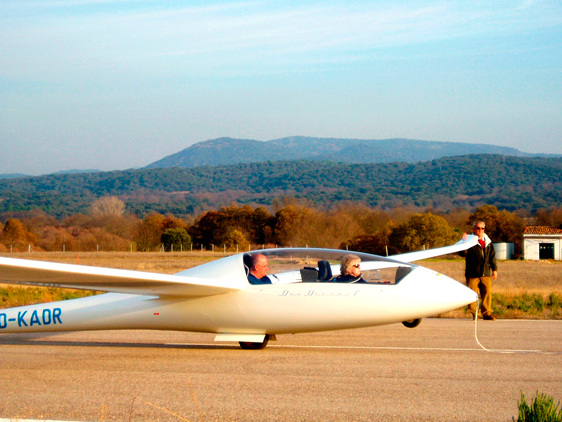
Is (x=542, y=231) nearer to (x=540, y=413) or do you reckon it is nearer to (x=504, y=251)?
(x=504, y=251)

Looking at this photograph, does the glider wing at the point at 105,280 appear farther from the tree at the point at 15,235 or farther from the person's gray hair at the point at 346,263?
the tree at the point at 15,235

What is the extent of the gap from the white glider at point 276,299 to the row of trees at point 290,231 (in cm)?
5538

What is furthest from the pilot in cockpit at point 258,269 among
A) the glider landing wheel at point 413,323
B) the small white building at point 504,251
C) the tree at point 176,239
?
the tree at point 176,239

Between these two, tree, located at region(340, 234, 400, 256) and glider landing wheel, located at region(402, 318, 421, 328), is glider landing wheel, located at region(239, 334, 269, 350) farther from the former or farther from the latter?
tree, located at region(340, 234, 400, 256)

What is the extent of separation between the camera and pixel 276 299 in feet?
30.0

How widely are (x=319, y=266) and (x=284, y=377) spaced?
7.17 feet

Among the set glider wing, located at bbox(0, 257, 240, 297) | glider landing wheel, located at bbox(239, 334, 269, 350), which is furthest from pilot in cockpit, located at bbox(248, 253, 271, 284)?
glider landing wheel, located at bbox(239, 334, 269, 350)

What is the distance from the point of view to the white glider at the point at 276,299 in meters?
9.05

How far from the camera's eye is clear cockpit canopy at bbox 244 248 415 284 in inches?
366

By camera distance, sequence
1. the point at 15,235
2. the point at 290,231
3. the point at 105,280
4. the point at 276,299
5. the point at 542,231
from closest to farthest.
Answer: the point at 105,280
the point at 276,299
the point at 290,231
the point at 542,231
the point at 15,235

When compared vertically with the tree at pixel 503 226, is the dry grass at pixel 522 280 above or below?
above

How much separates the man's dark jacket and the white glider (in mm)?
4041

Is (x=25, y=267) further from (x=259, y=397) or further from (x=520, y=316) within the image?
(x=520, y=316)

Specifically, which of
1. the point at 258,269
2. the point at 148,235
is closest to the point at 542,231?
the point at 148,235
